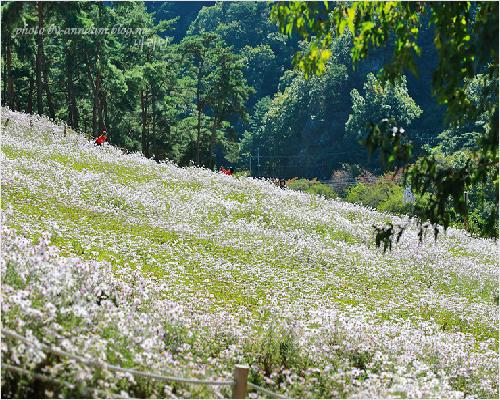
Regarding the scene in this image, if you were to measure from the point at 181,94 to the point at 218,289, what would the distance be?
181 ft

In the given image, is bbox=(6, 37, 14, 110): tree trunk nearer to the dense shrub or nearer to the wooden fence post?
the dense shrub

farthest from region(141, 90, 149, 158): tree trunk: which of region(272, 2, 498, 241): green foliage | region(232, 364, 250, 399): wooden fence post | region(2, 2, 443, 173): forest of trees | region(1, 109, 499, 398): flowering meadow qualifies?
region(232, 364, 250, 399): wooden fence post

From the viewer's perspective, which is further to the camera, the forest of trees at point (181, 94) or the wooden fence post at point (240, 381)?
the forest of trees at point (181, 94)

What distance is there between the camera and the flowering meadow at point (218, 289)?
23.1ft

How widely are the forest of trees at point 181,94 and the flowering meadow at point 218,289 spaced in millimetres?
2964

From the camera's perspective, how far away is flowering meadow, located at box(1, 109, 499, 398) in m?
7.03

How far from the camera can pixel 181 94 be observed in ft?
219

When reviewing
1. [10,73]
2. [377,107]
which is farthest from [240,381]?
[377,107]

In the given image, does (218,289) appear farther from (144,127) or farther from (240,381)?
(144,127)

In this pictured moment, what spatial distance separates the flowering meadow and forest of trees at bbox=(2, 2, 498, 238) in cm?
296

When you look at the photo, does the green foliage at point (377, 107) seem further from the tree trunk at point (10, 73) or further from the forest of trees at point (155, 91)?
the tree trunk at point (10, 73)

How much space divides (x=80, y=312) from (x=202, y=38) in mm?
54188

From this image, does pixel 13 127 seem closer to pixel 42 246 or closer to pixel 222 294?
pixel 222 294

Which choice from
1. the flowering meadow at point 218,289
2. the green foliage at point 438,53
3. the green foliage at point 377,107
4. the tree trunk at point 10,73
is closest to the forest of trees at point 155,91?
the tree trunk at point 10,73
